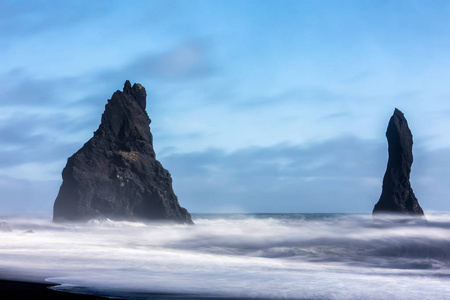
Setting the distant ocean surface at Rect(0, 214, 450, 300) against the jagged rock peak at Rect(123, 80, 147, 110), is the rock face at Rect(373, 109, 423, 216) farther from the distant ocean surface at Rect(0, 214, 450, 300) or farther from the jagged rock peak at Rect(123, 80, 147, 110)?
the distant ocean surface at Rect(0, 214, 450, 300)

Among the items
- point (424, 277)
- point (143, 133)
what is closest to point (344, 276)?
point (424, 277)

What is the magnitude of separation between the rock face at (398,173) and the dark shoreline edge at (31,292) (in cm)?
5462

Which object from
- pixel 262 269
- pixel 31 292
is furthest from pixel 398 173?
pixel 31 292

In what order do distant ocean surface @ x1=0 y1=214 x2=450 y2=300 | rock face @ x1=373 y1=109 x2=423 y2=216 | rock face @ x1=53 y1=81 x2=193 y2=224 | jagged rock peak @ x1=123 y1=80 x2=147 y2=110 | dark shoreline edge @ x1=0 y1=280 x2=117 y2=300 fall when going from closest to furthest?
dark shoreline edge @ x1=0 y1=280 x2=117 y2=300 → distant ocean surface @ x1=0 y1=214 x2=450 y2=300 → rock face @ x1=53 y1=81 x2=193 y2=224 → jagged rock peak @ x1=123 y1=80 x2=147 y2=110 → rock face @ x1=373 y1=109 x2=423 y2=216

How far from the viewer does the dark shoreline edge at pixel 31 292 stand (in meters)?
9.66

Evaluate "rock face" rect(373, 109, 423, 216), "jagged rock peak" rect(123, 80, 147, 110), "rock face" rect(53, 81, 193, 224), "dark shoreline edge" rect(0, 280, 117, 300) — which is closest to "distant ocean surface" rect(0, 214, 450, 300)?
"dark shoreline edge" rect(0, 280, 117, 300)

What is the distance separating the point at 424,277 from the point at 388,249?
7751 mm

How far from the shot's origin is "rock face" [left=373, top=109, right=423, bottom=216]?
61.7 meters

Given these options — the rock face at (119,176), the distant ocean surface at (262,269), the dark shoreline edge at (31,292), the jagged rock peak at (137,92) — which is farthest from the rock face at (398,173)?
the dark shoreline edge at (31,292)

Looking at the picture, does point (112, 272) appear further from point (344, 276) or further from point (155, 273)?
point (344, 276)

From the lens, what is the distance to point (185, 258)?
61.7ft

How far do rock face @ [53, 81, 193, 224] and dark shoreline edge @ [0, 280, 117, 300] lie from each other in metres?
38.3

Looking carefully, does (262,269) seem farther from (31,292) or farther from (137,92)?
(137,92)

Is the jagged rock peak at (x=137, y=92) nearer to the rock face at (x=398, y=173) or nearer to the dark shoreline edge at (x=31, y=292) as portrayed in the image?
the rock face at (x=398, y=173)
